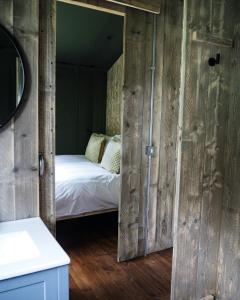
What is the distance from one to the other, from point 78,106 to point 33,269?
4688 millimetres

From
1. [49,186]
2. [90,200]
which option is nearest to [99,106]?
[90,200]

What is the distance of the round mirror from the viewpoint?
1.51m

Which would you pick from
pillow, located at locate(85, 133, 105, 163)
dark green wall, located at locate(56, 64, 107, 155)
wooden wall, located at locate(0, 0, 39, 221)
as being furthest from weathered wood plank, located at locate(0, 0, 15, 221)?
dark green wall, located at locate(56, 64, 107, 155)

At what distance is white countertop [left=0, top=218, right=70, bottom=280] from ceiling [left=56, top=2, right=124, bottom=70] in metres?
2.97

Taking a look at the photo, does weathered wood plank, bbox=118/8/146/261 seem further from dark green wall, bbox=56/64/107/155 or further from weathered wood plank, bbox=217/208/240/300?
dark green wall, bbox=56/64/107/155

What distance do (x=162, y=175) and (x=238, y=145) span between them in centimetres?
110

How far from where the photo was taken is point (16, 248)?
4.24 ft

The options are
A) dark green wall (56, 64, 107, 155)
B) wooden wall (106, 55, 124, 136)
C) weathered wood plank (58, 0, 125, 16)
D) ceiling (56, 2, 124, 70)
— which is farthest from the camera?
dark green wall (56, 64, 107, 155)

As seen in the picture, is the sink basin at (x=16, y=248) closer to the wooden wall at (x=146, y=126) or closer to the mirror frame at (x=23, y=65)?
the mirror frame at (x=23, y=65)

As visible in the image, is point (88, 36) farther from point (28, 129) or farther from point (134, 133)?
point (28, 129)

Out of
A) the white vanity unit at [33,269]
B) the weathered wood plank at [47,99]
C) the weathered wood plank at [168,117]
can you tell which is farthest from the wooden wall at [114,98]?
the white vanity unit at [33,269]

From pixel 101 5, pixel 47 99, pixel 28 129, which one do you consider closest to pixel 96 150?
pixel 101 5

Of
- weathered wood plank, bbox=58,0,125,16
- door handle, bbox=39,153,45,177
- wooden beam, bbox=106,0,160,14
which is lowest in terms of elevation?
door handle, bbox=39,153,45,177

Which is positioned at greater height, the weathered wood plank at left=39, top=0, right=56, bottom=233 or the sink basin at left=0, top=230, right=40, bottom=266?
the weathered wood plank at left=39, top=0, right=56, bottom=233
